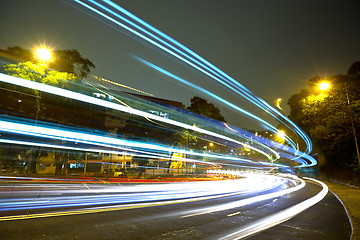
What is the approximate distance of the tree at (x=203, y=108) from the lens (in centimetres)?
3484

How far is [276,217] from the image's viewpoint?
912 cm

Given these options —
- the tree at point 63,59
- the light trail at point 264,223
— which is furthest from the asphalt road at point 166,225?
the tree at point 63,59

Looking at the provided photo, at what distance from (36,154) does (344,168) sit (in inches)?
1384

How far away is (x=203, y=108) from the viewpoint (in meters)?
35.1

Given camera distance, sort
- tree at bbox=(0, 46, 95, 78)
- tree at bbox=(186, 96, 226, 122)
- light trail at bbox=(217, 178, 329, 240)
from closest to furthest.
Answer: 1. light trail at bbox=(217, 178, 329, 240)
2. tree at bbox=(0, 46, 95, 78)
3. tree at bbox=(186, 96, 226, 122)

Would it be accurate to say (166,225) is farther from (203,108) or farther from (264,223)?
(203,108)

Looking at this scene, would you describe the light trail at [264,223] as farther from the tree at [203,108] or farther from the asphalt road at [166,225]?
the tree at [203,108]

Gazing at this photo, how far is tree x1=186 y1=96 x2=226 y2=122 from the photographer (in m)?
34.8

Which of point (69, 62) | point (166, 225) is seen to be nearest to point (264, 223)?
point (166, 225)

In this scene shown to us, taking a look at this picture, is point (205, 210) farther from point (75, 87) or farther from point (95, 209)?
point (75, 87)

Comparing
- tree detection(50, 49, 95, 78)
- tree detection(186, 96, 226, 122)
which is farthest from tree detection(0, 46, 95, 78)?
tree detection(186, 96, 226, 122)

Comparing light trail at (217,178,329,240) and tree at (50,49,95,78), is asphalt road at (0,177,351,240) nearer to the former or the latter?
light trail at (217,178,329,240)

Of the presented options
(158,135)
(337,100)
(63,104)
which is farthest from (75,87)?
(337,100)

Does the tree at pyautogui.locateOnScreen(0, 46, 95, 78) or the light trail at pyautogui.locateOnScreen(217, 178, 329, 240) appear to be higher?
the tree at pyautogui.locateOnScreen(0, 46, 95, 78)
